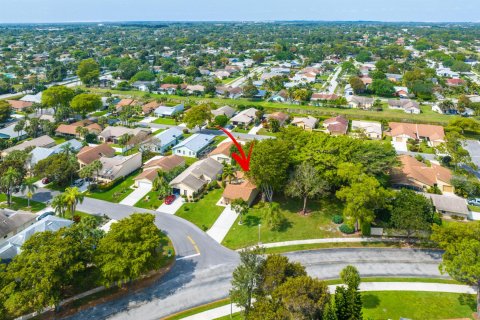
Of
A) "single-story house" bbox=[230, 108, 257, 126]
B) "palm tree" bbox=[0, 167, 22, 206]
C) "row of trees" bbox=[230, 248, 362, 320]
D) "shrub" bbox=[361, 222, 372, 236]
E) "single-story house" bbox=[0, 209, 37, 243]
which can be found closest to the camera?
"row of trees" bbox=[230, 248, 362, 320]

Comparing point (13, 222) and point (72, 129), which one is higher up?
point (72, 129)

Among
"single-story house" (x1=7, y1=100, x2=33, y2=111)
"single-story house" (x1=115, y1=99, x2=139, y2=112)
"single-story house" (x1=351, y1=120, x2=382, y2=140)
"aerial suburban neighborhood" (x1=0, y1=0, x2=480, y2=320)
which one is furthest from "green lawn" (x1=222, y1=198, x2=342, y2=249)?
"single-story house" (x1=7, y1=100, x2=33, y2=111)

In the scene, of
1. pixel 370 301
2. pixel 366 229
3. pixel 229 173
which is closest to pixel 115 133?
pixel 229 173

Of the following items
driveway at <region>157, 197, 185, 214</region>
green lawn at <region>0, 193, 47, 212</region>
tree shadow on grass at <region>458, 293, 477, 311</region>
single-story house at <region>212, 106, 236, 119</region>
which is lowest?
green lawn at <region>0, 193, 47, 212</region>

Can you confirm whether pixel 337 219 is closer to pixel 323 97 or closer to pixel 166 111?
pixel 166 111

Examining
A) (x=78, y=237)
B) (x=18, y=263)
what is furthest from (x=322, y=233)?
(x=18, y=263)

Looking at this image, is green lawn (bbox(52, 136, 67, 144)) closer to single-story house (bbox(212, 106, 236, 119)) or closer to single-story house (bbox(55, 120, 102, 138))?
single-story house (bbox(55, 120, 102, 138))

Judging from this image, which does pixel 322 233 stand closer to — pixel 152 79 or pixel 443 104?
pixel 443 104

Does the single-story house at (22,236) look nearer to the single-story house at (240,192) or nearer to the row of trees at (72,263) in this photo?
the row of trees at (72,263)
